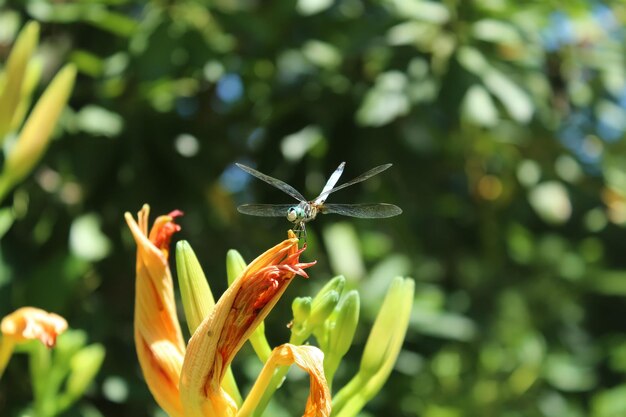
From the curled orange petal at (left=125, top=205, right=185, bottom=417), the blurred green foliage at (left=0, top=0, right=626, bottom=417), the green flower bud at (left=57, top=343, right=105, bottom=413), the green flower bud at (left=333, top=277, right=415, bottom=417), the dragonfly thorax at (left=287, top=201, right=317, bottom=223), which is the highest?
the dragonfly thorax at (left=287, top=201, right=317, bottom=223)

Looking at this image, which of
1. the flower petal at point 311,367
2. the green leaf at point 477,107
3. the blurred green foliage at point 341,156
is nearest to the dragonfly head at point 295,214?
the flower petal at point 311,367

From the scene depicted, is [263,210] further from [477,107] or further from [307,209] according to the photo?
[477,107]

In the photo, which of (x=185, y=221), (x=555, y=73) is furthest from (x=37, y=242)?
(x=555, y=73)

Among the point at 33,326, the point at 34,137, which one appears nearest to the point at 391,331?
the point at 33,326

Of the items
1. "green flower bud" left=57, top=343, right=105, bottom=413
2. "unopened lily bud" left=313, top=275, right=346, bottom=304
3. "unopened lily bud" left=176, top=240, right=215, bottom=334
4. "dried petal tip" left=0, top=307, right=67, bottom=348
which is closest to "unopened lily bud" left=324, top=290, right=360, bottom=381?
"unopened lily bud" left=313, top=275, right=346, bottom=304

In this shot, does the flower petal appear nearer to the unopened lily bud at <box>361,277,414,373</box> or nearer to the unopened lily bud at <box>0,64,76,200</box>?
the unopened lily bud at <box>361,277,414,373</box>

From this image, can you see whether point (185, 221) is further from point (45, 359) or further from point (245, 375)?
point (45, 359)

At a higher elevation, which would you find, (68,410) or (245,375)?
(68,410)

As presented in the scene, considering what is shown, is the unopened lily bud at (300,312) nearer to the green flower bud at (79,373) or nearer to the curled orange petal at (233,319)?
the curled orange petal at (233,319)
